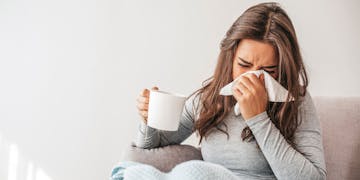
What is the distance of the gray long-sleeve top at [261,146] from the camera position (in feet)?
3.20

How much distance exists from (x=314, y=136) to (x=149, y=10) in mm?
871

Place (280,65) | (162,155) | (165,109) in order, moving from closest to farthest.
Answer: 1. (165,109)
2. (280,65)
3. (162,155)

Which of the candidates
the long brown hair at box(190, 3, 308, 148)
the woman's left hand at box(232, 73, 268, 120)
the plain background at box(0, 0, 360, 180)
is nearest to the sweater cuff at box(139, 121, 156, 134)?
the long brown hair at box(190, 3, 308, 148)

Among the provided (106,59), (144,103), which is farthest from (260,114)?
(106,59)

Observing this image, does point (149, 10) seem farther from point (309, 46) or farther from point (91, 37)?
point (309, 46)

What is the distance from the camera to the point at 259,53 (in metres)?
1.04

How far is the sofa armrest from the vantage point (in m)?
1.12

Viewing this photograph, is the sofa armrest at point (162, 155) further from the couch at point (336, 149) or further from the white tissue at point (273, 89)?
the white tissue at point (273, 89)

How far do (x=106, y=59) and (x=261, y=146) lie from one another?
2.79ft

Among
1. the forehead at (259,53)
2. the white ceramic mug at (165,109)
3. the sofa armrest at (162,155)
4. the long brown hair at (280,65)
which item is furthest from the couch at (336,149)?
the forehead at (259,53)

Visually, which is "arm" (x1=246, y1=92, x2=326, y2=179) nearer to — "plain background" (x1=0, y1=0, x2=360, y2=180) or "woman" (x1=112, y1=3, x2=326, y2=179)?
"woman" (x1=112, y1=3, x2=326, y2=179)

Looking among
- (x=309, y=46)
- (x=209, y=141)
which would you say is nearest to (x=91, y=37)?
(x=209, y=141)

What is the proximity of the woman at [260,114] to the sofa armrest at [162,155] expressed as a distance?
41mm

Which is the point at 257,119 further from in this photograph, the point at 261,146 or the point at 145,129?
the point at 145,129
